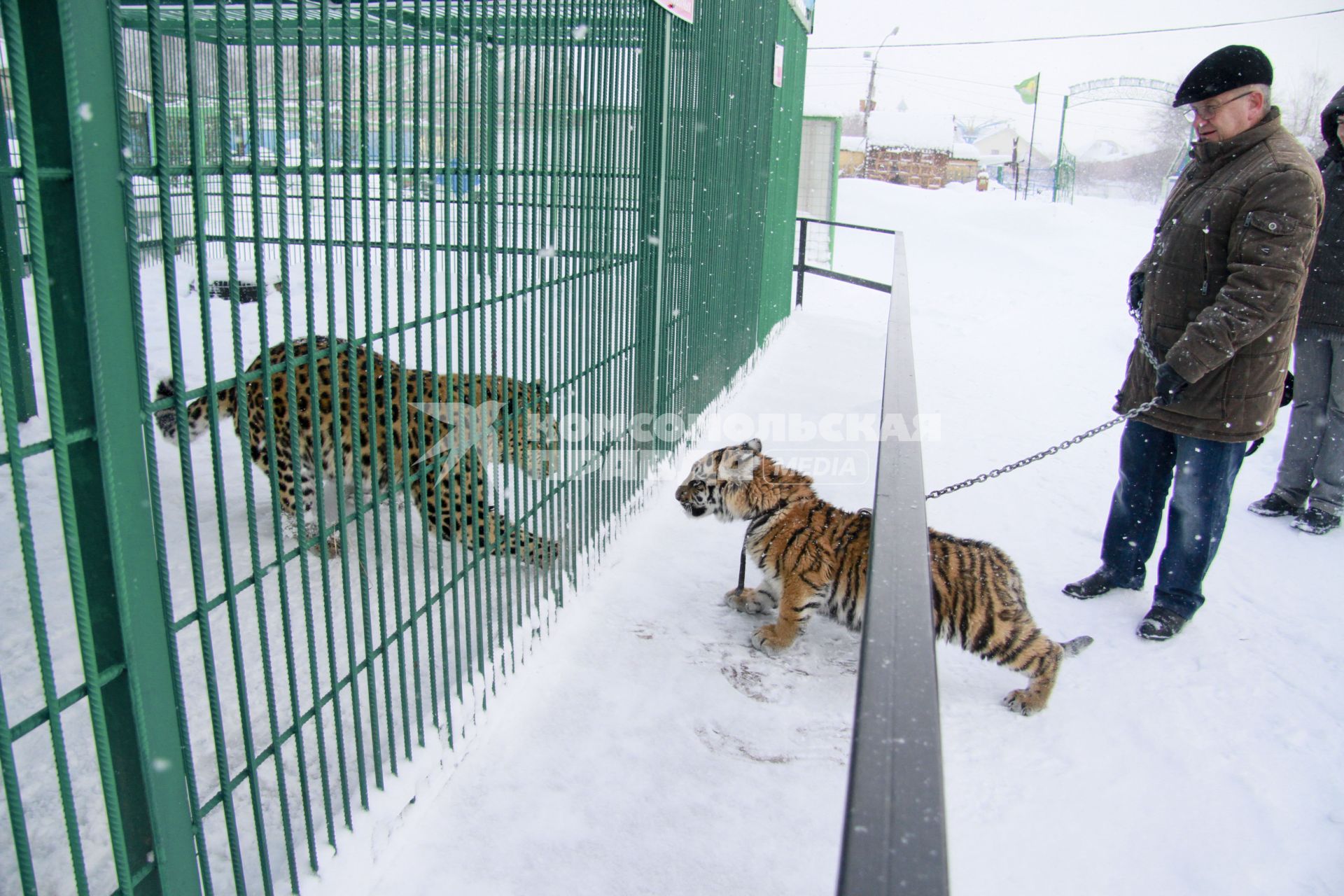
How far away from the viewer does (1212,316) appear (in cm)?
378

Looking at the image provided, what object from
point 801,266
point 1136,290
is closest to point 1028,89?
point 801,266

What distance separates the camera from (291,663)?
2135mm

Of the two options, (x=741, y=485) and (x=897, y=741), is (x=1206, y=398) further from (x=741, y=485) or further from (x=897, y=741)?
(x=897, y=741)

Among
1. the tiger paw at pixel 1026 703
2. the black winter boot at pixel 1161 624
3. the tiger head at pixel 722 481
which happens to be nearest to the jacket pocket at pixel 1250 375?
the black winter boot at pixel 1161 624

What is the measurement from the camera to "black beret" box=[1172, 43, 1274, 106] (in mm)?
3742

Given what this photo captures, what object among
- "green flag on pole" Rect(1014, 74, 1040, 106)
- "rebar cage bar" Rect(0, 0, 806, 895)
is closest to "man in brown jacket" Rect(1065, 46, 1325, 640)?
"rebar cage bar" Rect(0, 0, 806, 895)

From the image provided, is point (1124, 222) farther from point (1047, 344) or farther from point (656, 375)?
point (656, 375)

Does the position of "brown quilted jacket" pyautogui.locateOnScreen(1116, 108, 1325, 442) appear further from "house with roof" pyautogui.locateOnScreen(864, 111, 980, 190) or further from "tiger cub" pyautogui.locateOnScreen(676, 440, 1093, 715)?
"house with roof" pyautogui.locateOnScreen(864, 111, 980, 190)

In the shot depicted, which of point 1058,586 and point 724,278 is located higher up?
point 724,278

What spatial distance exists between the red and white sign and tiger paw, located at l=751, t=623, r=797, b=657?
2902mm

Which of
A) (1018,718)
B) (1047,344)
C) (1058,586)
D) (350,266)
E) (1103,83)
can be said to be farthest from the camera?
(1103,83)

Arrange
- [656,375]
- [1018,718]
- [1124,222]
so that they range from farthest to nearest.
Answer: [1124,222] → [656,375] → [1018,718]

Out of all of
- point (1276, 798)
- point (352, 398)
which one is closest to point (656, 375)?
point (352, 398)

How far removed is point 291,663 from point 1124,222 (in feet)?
98.2
